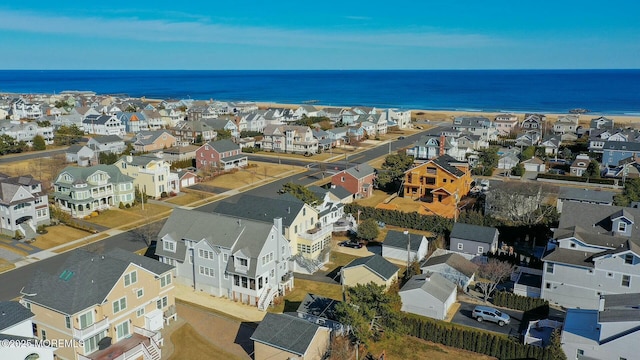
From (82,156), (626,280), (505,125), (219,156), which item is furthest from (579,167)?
(82,156)

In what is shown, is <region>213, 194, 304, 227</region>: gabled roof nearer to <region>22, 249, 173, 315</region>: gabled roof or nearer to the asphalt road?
the asphalt road

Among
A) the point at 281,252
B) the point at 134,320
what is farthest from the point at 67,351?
the point at 281,252

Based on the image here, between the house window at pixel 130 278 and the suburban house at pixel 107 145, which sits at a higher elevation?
the suburban house at pixel 107 145

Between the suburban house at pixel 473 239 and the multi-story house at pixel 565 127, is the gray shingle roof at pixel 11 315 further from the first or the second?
the multi-story house at pixel 565 127

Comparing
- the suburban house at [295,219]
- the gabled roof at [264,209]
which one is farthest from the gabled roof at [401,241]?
the gabled roof at [264,209]

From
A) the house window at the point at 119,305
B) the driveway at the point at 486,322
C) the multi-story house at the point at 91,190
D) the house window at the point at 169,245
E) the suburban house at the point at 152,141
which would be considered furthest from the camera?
the suburban house at the point at 152,141

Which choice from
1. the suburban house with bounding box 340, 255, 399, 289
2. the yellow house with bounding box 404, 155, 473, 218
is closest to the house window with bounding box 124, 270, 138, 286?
the suburban house with bounding box 340, 255, 399, 289

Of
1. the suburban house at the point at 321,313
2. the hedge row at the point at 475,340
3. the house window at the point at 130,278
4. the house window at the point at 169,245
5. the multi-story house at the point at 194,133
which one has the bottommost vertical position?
the hedge row at the point at 475,340

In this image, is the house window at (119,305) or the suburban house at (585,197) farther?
the suburban house at (585,197)
